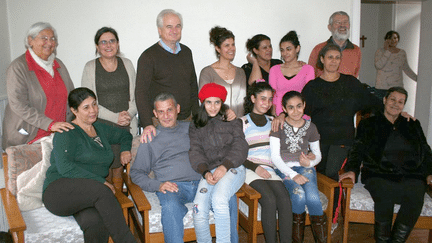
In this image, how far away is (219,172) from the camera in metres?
2.55

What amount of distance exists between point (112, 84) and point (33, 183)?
104cm

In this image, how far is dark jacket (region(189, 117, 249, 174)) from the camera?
104 inches

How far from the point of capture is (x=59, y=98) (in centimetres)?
295

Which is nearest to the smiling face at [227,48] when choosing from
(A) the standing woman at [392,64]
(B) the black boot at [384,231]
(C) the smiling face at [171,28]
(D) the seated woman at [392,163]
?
(C) the smiling face at [171,28]

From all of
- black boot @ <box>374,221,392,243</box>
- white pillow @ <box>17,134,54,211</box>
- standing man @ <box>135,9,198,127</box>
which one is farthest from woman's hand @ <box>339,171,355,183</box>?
white pillow @ <box>17,134,54,211</box>

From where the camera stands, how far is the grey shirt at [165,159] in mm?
2637

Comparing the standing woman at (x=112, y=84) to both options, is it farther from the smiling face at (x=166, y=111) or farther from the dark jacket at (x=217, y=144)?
the dark jacket at (x=217, y=144)

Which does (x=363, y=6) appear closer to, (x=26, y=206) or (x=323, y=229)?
(x=323, y=229)

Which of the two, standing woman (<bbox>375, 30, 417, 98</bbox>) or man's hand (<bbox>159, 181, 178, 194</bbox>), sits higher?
standing woman (<bbox>375, 30, 417, 98</bbox>)

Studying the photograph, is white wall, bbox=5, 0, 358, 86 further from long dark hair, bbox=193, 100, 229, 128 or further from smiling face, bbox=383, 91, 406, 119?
smiling face, bbox=383, 91, 406, 119

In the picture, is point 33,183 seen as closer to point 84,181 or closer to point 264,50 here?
point 84,181

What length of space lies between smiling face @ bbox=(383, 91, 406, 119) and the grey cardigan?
9.08 ft

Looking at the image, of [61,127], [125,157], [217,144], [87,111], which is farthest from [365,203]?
[61,127]

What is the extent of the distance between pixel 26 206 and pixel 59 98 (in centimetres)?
95
